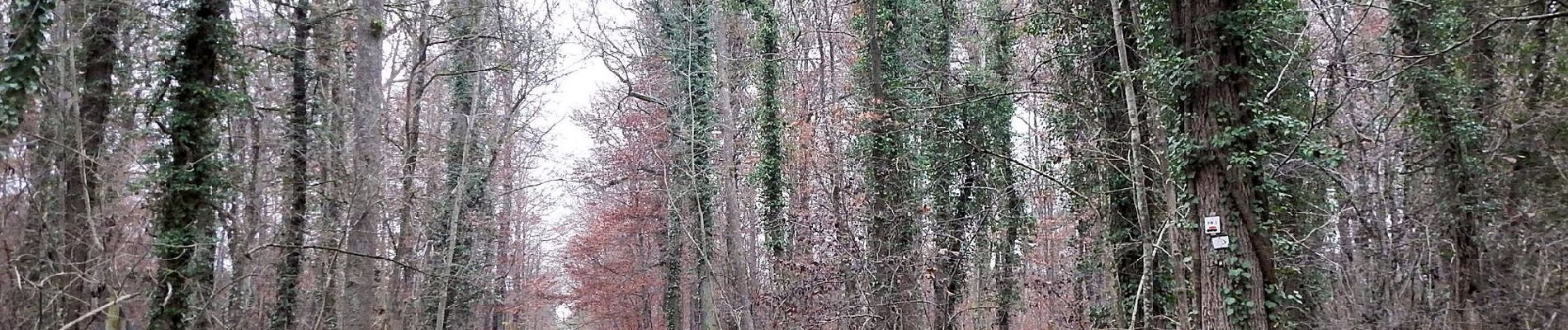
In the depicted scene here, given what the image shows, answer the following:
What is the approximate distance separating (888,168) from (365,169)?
6.23 metres

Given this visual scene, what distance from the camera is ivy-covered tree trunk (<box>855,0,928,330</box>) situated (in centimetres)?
1085

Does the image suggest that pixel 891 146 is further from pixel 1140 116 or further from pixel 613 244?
pixel 613 244

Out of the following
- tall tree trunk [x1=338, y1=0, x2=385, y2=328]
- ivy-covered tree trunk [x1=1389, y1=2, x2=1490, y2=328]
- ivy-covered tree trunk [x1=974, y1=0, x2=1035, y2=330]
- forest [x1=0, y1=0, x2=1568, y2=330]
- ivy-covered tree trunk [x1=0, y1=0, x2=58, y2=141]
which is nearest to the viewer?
ivy-covered tree trunk [x1=0, y1=0, x2=58, y2=141]

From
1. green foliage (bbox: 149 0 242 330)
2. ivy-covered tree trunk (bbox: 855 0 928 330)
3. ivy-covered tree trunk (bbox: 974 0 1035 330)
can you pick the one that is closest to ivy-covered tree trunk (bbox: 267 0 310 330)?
green foliage (bbox: 149 0 242 330)

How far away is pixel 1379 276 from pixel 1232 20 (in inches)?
288

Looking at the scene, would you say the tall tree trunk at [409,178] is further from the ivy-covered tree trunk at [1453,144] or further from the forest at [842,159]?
the ivy-covered tree trunk at [1453,144]

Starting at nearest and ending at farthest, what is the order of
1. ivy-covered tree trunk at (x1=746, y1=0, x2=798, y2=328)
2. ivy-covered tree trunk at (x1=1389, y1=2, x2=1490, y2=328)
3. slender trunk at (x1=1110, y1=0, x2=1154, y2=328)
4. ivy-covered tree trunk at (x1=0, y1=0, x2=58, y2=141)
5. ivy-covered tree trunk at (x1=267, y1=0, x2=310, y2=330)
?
ivy-covered tree trunk at (x1=0, y1=0, x2=58, y2=141) → slender trunk at (x1=1110, y1=0, x2=1154, y2=328) → ivy-covered tree trunk at (x1=1389, y1=2, x2=1490, y2=328) → ivy-covered tree trunk at (x1=267, y1=0, x2=310, y2=330) → ivy-covered tree trunk at (x1=746, y1=0, x2=798, y2=328)

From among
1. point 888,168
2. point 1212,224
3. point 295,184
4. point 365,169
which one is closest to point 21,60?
point 365,169

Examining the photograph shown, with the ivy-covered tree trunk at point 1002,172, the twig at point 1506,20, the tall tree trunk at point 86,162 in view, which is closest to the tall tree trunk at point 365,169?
the tall tree trunk at point 86,162

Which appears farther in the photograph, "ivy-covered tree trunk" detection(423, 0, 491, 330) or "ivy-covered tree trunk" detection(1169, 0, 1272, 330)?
"ivy-covered tree trunk" detection(423, 0, 491, 330)

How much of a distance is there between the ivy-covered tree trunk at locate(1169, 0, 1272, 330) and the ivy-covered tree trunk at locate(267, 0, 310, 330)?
9.47 meters

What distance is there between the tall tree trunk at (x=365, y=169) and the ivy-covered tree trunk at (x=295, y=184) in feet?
4.60

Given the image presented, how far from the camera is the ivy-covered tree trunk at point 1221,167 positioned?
7.30m

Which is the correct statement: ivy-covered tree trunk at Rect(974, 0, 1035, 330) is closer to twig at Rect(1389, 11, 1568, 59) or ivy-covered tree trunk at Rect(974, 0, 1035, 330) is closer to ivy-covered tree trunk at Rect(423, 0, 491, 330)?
twig at Rect(1389, 11, 1568, 59)
